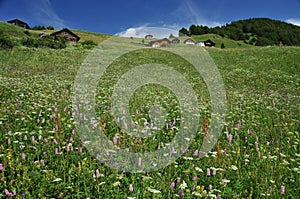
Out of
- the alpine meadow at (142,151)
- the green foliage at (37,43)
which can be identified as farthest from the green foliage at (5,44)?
the alpine meadow at (142,151)

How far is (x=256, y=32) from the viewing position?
13175cm

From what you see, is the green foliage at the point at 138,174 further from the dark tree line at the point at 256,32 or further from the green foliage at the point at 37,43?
the dark tree line at the point at 256,32

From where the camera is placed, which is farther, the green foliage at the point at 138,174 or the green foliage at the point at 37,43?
the green foliage at the point at 37,43

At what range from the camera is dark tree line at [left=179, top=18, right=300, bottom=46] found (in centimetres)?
10681

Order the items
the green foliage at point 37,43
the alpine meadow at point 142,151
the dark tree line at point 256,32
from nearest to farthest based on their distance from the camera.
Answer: the alpine meadow at point 142,151, the green foliage at point 37,43, the dark tree line at point 256,32

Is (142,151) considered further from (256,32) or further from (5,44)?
(256,32)

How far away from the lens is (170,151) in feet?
15.9

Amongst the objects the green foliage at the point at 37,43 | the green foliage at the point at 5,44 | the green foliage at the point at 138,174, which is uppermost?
the green foliage at the point at 37,43

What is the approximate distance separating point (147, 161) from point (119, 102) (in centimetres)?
401

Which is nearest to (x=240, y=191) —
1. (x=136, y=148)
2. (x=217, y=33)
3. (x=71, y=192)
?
(x=136, y=148)

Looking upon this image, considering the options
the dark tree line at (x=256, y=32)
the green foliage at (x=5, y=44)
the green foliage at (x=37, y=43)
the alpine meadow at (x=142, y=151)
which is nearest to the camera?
the alpine meadow at (x=142, y=151)

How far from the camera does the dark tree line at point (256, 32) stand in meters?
107

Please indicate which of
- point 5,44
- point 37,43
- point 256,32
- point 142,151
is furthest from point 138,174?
point 256,32

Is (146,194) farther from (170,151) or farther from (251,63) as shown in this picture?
(251,63)
